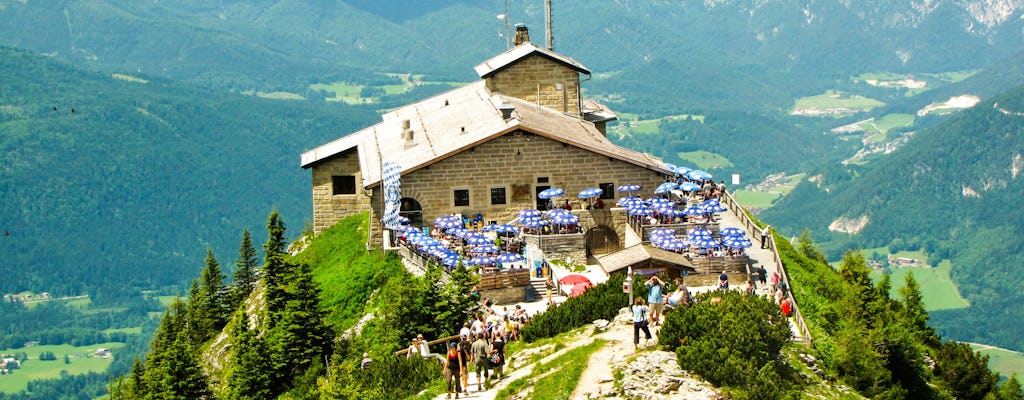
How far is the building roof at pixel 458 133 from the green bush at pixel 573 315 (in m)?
20.7

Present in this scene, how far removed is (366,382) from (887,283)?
4141 centimetres

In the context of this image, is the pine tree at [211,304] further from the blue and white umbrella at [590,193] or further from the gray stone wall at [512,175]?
the blue and white umbrella at [590,193]

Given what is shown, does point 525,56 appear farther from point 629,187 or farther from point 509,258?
point 509,258

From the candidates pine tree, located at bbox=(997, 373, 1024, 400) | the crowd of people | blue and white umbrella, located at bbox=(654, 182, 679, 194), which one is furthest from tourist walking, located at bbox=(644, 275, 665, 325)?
pine tree, located at bbox=(997, 373, 1024, 400)

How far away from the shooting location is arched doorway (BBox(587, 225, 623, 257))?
71.5 m

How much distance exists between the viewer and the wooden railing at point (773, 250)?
171 ft

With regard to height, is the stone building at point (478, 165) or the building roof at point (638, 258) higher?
the stone building at point (478, 165)

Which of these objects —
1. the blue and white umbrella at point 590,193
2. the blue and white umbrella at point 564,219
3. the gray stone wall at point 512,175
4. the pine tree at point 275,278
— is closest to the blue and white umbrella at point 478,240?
the blue and white umbrella at point 564,219

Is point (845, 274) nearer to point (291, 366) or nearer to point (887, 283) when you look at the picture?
point (887, 283)

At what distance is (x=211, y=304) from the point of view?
98.4 metres

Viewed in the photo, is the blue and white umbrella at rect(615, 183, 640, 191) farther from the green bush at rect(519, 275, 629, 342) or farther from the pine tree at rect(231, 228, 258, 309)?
the pine tree at rect(231, 228, 258, 309)

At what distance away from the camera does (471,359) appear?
48969mm

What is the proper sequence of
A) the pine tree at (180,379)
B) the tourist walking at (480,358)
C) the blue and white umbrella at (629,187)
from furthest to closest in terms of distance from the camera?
the blue and white umbrella at (629,187) → the pine tree at (180,379) → the tourist walking at (480,358)

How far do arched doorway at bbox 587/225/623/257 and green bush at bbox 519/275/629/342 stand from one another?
1921cm
